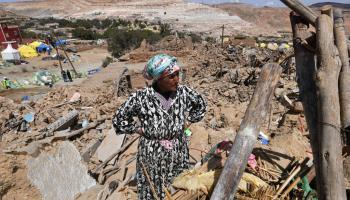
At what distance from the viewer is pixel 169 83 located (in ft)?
9.11

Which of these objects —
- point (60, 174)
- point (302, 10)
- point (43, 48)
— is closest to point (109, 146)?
point (60, 174)

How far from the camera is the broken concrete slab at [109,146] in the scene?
6.14 m

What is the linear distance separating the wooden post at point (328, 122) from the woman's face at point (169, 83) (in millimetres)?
1132

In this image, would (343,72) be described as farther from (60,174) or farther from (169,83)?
(60,174)

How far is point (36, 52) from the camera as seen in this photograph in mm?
29844

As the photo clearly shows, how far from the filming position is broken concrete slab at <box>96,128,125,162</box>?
242 inches

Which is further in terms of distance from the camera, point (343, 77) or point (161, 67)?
point (161, 67)

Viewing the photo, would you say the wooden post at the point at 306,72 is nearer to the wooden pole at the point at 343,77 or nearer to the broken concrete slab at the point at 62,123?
the wooden pole at the point at 343,77

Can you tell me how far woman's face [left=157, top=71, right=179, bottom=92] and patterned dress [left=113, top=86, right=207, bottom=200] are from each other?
0.23ft

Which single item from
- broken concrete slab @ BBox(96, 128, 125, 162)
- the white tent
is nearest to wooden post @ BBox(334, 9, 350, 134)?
broken concrete slab @ BBox(96, 128, 125, 162)

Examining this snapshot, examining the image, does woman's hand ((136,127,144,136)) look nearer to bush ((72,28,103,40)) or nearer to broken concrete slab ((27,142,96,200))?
broken concrete slab ((27,142,96,200))


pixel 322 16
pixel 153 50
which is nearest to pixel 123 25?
pixel 153 50

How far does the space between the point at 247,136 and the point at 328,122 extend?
0.42 m

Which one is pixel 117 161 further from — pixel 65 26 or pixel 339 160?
pixel 65 26
